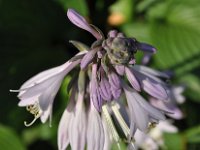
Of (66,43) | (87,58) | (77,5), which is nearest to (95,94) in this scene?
(87,58)

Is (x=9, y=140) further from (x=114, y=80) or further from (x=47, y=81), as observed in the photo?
(x=114, y=80)

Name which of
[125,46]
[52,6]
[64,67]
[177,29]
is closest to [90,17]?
[52,6]

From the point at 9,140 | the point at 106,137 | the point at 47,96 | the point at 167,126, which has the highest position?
the point at 47,96

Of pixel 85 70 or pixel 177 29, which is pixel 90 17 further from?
pixel 85 70

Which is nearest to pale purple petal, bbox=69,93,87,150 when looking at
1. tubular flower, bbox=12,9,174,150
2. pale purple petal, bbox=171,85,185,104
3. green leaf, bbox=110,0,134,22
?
tubular flower, bbox=12,9,174,150

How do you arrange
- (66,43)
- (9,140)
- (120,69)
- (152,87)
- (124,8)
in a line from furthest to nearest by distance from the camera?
(66,43) → (124,8) → (9,140) → (152,87) → (120,69)

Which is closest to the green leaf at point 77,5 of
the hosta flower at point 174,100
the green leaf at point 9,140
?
the hosta flower at point 174,100
